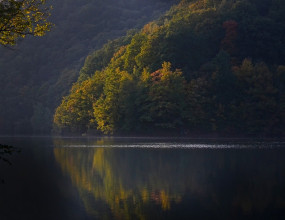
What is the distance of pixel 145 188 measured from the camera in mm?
30625

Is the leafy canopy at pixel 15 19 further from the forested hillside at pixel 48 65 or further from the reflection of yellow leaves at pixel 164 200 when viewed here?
the forested hillside at pixel 48 65

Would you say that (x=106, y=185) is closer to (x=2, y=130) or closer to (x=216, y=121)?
(x=216, y=121)

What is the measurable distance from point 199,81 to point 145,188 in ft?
239

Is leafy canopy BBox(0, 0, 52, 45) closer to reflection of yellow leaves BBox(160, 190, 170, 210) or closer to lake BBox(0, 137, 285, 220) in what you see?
lake BBox(0, 137, 285, 220)

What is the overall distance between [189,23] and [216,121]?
24.8 meters

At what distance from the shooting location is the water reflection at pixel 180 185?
2395cm

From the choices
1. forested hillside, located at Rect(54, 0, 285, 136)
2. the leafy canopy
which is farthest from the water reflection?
forested hillside, located at Rect(54, 0, 285, 136)

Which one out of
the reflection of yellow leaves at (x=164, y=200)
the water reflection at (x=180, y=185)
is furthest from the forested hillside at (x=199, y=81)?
the reflection of yellow leaves at (x=164, y=200)

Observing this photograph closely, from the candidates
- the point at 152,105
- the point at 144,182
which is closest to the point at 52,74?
the point at 152,105

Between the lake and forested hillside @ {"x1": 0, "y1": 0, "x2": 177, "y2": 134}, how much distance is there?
9808 cm

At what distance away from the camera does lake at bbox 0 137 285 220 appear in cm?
2384

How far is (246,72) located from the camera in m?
103

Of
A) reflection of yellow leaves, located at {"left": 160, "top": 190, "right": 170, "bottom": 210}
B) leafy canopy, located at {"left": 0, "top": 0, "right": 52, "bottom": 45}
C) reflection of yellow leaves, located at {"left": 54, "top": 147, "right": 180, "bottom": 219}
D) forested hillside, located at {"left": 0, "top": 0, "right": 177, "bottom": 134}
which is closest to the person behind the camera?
reflection of yellow leaves, located at {"left": 54, "top": 147, "right": 180, "bottom": 219}

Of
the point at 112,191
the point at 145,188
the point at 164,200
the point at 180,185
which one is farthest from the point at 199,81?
the point at 164,200
